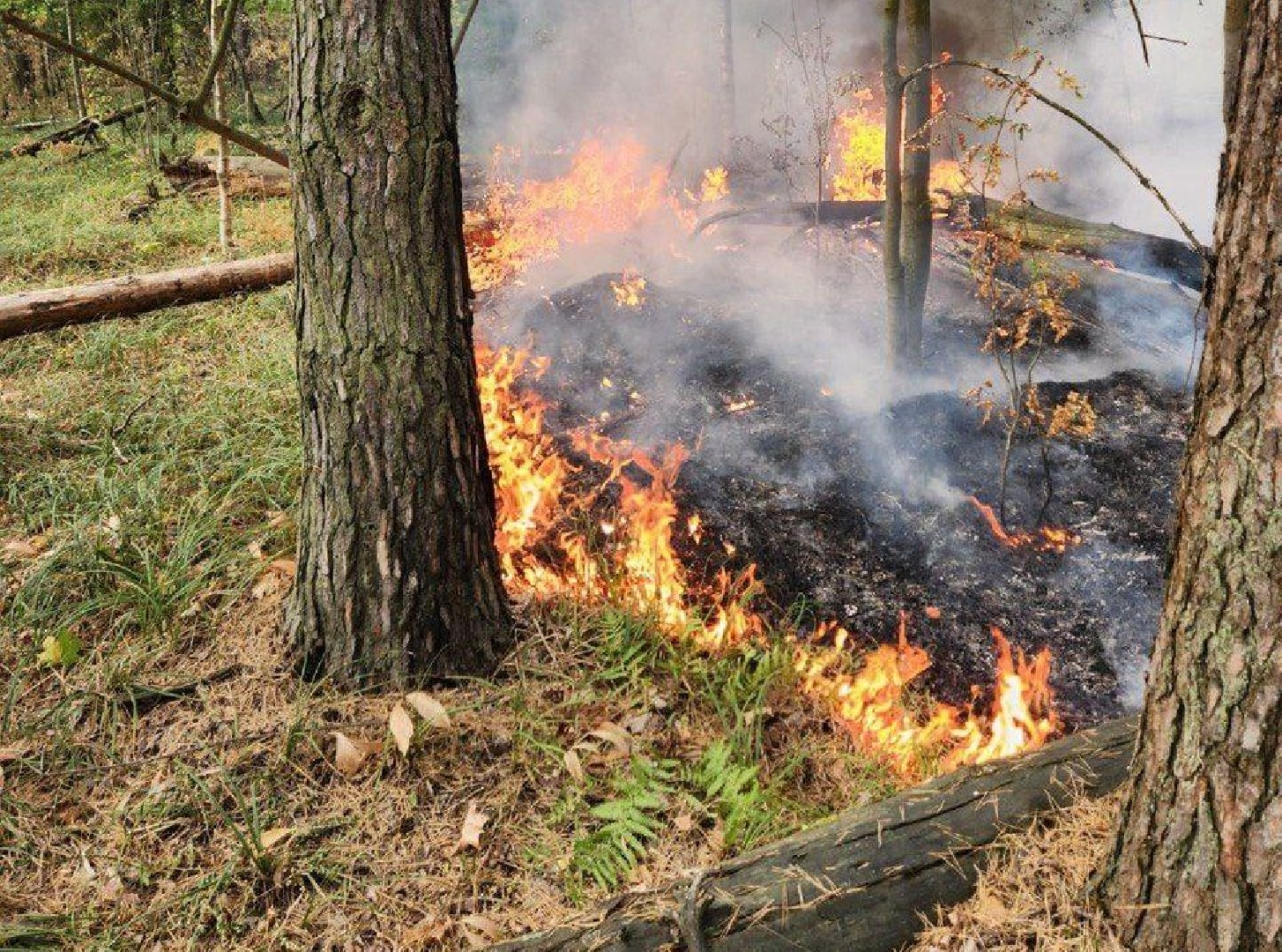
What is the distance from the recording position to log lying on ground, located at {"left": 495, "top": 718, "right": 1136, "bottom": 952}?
1.98m

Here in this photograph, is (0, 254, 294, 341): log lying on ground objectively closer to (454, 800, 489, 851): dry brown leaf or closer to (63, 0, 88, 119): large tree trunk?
(454, 800, 489, 851): dry brown leaf

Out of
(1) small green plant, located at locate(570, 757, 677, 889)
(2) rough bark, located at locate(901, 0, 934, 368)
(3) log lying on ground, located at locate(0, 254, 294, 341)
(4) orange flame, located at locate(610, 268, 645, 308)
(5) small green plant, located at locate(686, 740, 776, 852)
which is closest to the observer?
(1) small green plant, located at locate(570, 757, 677, 889)

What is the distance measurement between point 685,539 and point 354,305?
104 inches

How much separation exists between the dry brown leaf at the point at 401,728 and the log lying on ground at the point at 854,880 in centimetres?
91

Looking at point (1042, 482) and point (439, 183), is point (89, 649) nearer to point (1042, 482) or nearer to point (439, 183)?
point (439, 183)

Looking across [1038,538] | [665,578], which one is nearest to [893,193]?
[1038,538]

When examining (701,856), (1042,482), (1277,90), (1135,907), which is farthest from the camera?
(1042,482)

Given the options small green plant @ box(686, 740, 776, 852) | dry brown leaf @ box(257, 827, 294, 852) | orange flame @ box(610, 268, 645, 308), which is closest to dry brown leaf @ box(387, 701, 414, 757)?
dry brown leaf @ box(257, 827, 294, 852)

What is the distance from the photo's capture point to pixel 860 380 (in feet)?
21.5

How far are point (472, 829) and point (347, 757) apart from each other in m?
0.52

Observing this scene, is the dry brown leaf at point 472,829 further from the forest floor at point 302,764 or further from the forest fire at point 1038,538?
the forest fire at point 1038,538

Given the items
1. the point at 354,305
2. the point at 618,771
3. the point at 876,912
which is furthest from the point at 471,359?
the point at 876,912

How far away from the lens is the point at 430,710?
9.57 feet

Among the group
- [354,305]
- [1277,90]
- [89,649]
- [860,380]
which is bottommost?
[89,649]
